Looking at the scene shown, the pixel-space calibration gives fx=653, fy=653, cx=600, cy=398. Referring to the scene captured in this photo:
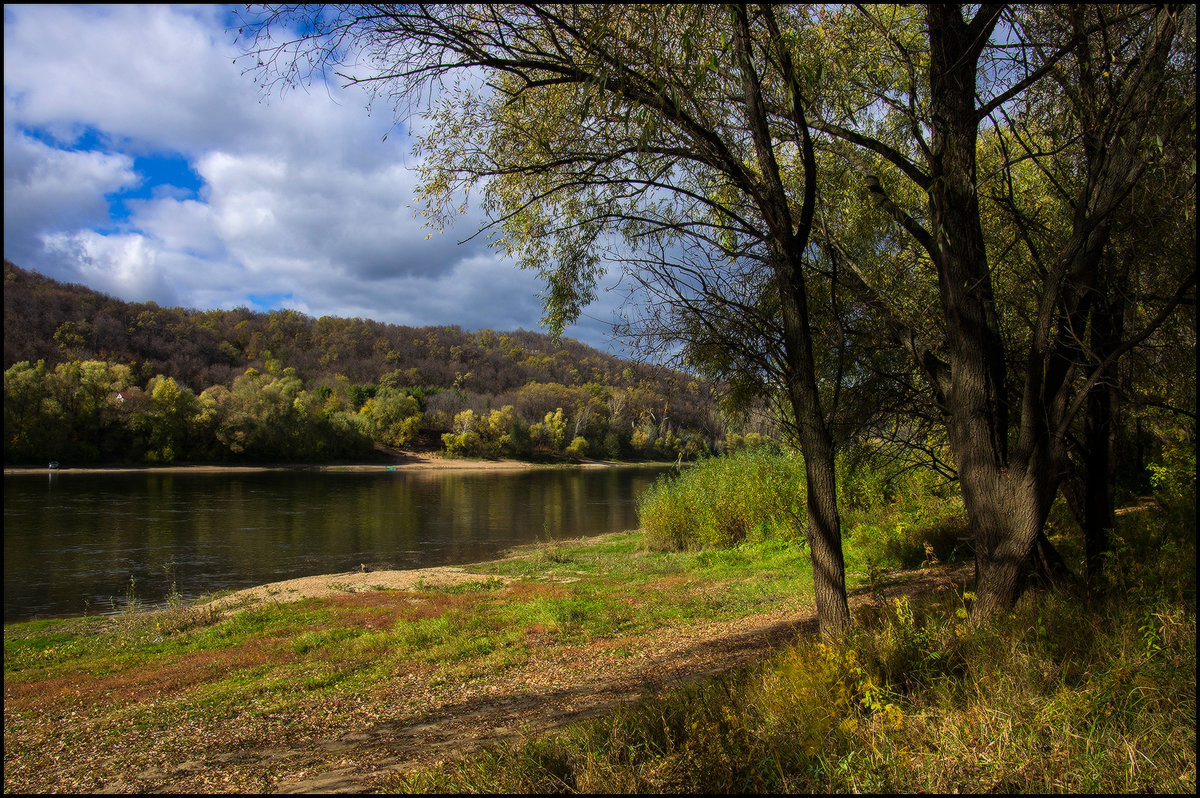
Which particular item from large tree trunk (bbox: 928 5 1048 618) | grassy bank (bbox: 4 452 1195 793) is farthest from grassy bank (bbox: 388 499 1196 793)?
large tree trunk (bbox: 928 5 1048 618)

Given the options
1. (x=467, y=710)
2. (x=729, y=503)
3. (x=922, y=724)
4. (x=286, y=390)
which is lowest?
(x=467, y=710)

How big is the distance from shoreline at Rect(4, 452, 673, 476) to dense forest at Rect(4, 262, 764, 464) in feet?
6.27

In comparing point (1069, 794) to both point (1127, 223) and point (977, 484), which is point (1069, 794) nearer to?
point (977, 484)

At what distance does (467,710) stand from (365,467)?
77.8m

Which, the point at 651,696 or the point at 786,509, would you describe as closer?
the point at 651,696

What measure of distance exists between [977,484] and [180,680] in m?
→ 8.90

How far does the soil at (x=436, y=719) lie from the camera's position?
4531 mm

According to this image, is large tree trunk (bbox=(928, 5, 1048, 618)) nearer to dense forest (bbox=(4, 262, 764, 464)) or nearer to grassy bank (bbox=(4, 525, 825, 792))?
dense forest (bbox=(4, 262, 764, 464))

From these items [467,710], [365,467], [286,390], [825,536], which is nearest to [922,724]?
[825,536]

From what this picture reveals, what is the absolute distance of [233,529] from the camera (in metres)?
→ 27.8

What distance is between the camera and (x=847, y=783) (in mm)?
3410

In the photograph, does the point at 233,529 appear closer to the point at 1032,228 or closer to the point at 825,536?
the point at 825,536

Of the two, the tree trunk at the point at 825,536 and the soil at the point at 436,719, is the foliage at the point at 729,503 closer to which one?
the soil at the point at 436,719

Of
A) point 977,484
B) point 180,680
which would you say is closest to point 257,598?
point 180,680
